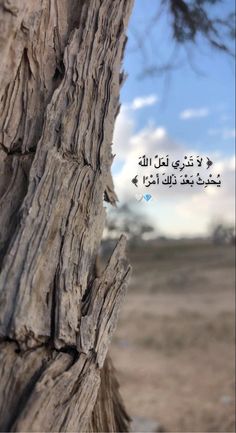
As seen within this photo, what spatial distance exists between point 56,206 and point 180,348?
7.25 meters

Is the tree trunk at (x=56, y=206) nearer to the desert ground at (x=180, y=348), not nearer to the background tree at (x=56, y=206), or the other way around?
the background tree at (x=56, y=206)

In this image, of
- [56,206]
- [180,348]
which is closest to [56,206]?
[56,206]

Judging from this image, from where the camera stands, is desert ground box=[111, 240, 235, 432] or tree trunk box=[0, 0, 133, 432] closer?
tree trunk box=[0, 0, 133, 432]

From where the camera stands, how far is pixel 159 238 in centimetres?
2058

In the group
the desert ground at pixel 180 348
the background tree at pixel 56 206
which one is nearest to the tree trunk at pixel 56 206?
the background tree at pixel 56 206

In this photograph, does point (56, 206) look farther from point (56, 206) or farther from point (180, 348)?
point (180, 348)

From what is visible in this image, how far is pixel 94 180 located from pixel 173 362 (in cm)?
648

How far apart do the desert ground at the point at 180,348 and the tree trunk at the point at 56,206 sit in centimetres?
371

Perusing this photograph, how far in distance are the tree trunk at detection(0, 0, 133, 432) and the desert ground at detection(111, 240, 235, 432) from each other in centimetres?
Answer: 371

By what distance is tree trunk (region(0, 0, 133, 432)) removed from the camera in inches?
65.8

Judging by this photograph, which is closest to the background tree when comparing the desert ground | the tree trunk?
the tree trunk

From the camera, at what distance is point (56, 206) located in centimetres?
183

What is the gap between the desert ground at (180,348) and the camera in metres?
5.89

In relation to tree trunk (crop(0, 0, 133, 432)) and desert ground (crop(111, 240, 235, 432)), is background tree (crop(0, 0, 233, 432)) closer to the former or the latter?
tree trunk (crop(0, 0, 133, 432))
